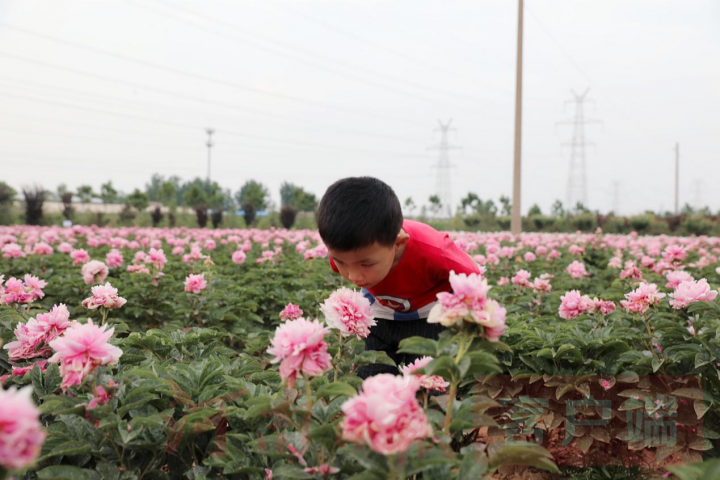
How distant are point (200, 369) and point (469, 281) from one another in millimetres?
1219

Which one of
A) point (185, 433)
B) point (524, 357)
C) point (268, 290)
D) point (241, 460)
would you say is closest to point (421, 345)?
point (241, 460)

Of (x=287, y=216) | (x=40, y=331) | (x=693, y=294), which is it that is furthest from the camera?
(x=287, y=216)

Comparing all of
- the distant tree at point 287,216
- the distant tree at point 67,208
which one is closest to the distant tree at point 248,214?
the distant tree at point 287,216

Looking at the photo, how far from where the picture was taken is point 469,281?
126 centimetres

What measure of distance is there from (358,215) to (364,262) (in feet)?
0.63

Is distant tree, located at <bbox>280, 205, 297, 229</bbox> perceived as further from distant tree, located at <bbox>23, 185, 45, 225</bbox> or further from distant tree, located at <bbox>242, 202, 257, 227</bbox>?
distant tree, located at <bbox>23, 185, 45, 225</bbox>

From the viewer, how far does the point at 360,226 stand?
6.77ft

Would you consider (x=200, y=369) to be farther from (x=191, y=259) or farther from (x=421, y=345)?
(x=191, y=259)

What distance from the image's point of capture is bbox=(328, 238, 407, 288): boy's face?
212 cm

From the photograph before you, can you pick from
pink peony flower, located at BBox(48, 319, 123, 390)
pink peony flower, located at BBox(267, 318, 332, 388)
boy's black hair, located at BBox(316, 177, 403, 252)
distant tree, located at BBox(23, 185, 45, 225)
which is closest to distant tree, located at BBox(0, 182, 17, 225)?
distant tree, located at BBox(23, 185, 45, 225)

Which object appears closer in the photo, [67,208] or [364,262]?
[364,262]

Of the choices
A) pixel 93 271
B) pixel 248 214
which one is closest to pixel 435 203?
pixel 248 214

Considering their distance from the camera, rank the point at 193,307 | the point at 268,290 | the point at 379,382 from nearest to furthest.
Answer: the point at 379,382, the point at 193,307, the point at 268,290

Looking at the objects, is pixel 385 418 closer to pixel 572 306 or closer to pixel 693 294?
pixel 693 294
